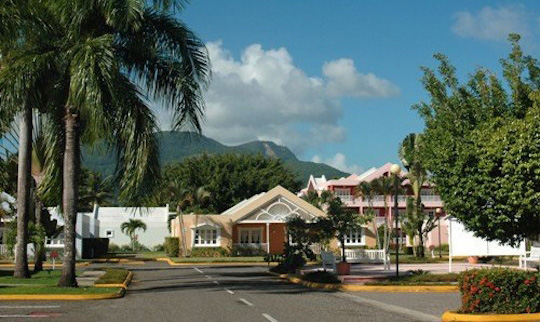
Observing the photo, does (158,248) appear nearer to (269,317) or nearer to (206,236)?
(206,236)

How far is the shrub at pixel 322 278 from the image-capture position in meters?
25.5

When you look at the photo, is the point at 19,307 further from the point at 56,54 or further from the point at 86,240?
the point at 86,240

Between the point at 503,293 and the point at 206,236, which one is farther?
the point at 206,236

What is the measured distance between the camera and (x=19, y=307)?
17.3 meters

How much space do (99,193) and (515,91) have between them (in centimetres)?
7317

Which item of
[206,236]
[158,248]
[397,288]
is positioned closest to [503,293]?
[397,288]

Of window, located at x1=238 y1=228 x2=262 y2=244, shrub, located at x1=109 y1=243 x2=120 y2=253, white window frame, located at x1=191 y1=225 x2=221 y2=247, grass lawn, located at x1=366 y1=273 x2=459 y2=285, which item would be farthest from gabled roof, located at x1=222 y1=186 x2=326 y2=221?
grass lawn, located at x1=366 y1=273 x2=459 y2=285

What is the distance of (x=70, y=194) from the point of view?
2159cm

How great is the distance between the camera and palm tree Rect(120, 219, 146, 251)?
7144 cm

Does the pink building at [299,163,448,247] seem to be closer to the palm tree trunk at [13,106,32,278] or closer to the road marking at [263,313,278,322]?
the palm tree trunk at [13,106,32,278]

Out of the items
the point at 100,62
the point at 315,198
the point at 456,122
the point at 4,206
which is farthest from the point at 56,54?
the point at 315,198

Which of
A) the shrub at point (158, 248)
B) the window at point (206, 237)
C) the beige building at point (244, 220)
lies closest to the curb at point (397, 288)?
the beige building at point (244, 220)

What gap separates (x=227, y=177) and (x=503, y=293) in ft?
220

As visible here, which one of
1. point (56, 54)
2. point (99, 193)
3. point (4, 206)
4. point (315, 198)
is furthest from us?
point (99, 193)
